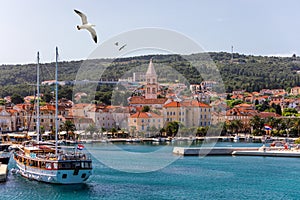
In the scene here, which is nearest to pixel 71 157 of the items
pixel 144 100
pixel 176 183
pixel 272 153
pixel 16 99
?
pixel 176 183

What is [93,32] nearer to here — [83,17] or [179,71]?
[83,17]

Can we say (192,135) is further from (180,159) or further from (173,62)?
(180,159)

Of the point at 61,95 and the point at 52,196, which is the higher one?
the point at 61,95

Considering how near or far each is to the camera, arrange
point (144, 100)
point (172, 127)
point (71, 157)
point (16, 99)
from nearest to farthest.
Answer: point (71, 157)
point (144, 100)
point (172, 127)
point (16, 99)

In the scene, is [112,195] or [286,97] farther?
[286,97]

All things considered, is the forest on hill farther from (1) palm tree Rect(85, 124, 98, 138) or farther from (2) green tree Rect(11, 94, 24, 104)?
(1) palm tree Rect(85, 124, 98, 138)

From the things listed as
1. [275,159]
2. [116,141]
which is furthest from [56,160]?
[116,141]

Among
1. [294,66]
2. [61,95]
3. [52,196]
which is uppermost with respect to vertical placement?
[294,66]
